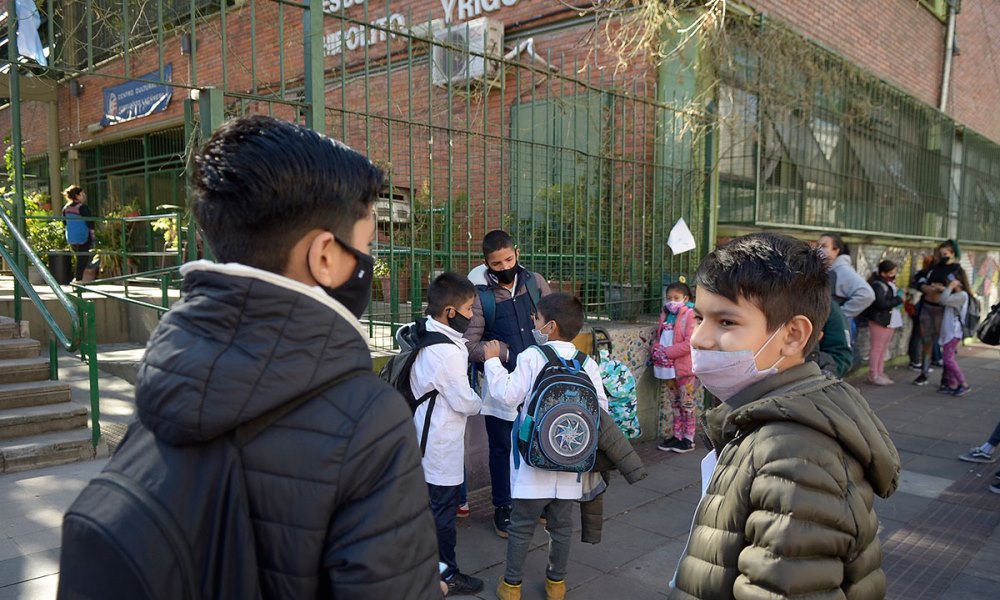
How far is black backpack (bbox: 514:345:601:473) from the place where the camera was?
11.0 feet

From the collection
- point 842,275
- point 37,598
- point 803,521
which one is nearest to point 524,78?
point 842,275

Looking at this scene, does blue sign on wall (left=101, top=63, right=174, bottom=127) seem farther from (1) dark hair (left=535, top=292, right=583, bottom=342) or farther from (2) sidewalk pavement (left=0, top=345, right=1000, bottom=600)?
(1) dark hair (left=535, top=292, right=583, bottom=342)

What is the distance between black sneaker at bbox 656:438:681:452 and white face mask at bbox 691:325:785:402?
16.0 ft

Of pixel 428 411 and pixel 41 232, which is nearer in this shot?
pixel 428 411

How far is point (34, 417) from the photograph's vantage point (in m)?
5.01

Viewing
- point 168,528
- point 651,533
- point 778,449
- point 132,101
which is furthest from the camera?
point 132,101

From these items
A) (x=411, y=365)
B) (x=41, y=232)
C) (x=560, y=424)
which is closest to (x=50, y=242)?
(x=41, y=232)

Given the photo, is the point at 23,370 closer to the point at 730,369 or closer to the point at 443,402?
the point at 443,402

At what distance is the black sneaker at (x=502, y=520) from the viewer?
176 inches

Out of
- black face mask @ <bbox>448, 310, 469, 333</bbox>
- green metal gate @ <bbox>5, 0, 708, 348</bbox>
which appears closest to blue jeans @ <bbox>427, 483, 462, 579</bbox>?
black face mask @ <bbox>448, 310, 469, 333</bbox>

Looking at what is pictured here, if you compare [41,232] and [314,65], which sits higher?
[314,65]

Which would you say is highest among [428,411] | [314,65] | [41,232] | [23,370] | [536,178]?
[314,65]

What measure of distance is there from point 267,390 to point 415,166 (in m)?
4.95

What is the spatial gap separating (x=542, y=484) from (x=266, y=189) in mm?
2712
